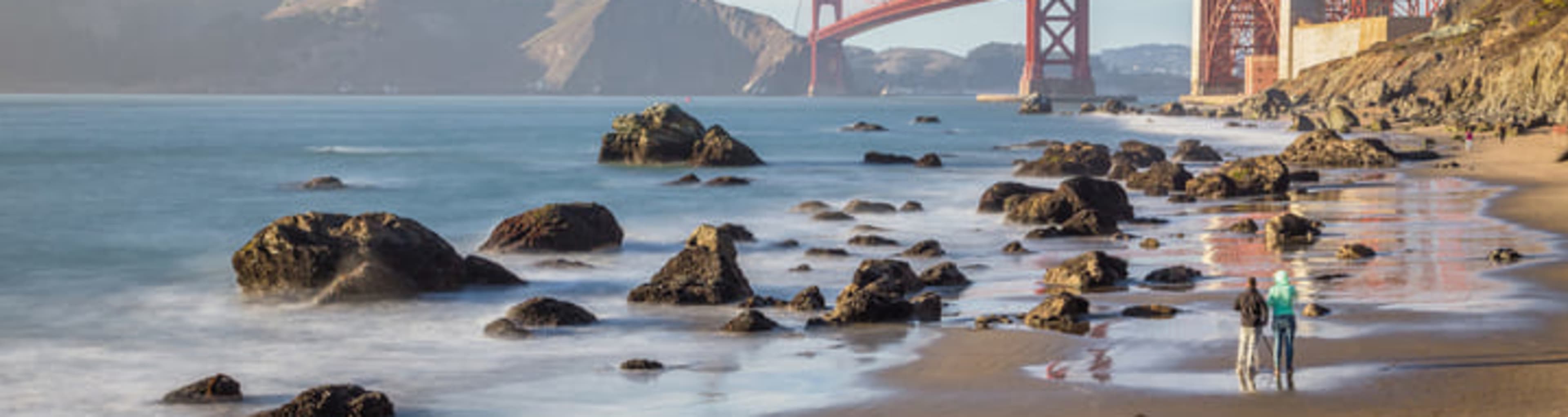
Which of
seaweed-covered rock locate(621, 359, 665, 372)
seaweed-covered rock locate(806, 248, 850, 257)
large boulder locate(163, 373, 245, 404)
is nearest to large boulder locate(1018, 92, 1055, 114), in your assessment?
seaweed-covered rock locate(806, 248, 850, 257)

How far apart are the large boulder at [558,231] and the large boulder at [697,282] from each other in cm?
410

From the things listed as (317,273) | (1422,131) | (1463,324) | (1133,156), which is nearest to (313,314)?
(317,273)

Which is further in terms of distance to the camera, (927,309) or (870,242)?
(870,242)

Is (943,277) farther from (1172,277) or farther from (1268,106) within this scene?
(1268,106)

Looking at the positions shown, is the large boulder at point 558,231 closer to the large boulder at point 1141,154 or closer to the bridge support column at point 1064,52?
the large boulder at point 1141,154

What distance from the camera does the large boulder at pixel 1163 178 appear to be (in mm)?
29062

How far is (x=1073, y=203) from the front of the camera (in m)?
22.5

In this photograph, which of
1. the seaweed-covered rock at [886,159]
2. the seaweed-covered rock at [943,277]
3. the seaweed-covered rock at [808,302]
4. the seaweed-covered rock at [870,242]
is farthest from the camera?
the seaweed-covered rock at [886,159]

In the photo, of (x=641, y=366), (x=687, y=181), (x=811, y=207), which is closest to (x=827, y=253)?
(x=641, y=366)

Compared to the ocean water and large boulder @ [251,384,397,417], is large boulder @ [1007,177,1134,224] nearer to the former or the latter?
the ocean water

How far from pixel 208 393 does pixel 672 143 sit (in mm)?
32739

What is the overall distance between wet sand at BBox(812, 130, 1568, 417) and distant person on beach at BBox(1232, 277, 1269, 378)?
17 centimetres

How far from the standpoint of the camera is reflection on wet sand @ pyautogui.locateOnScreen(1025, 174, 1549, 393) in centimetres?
1094

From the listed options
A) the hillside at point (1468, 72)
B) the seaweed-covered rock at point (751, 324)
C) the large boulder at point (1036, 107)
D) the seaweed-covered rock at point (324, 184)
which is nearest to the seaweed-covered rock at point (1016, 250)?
the seaweed-covered rock at point (751, 324)
